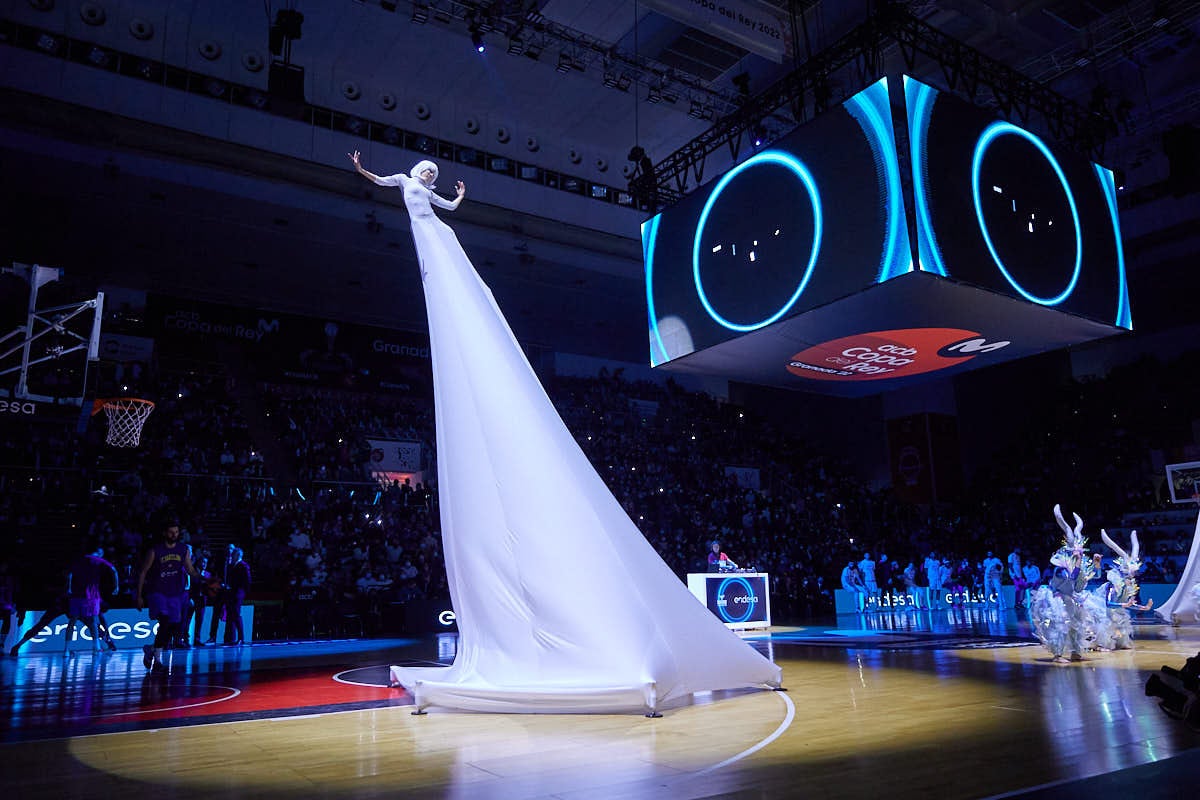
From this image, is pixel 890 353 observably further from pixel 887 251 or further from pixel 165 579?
pixel 165 579

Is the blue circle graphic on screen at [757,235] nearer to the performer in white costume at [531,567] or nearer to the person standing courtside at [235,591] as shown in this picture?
the performer in white costume at [531,567]

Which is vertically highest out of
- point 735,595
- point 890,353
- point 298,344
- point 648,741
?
point 298,344

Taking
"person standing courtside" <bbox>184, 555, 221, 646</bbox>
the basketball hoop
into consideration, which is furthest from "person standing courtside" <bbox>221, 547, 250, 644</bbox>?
the basketball hoop

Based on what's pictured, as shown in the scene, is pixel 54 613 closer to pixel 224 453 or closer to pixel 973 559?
pixel 224 453

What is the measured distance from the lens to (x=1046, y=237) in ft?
34.1

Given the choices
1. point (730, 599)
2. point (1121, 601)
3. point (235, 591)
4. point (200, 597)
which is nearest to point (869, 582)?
point (730, 599)

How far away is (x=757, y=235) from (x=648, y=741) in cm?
837

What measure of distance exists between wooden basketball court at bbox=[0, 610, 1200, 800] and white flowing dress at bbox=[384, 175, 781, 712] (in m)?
0.18

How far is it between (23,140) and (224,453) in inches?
246

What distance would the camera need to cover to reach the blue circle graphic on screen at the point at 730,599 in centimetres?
1180

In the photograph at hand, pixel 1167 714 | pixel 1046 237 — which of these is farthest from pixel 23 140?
pixel 1167 714

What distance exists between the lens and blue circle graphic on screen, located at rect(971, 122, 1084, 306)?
9.70 meters

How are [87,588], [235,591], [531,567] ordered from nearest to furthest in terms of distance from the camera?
1. [531,567]
2. [87,588]
3. [235,591]

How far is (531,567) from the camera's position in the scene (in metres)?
4.36
